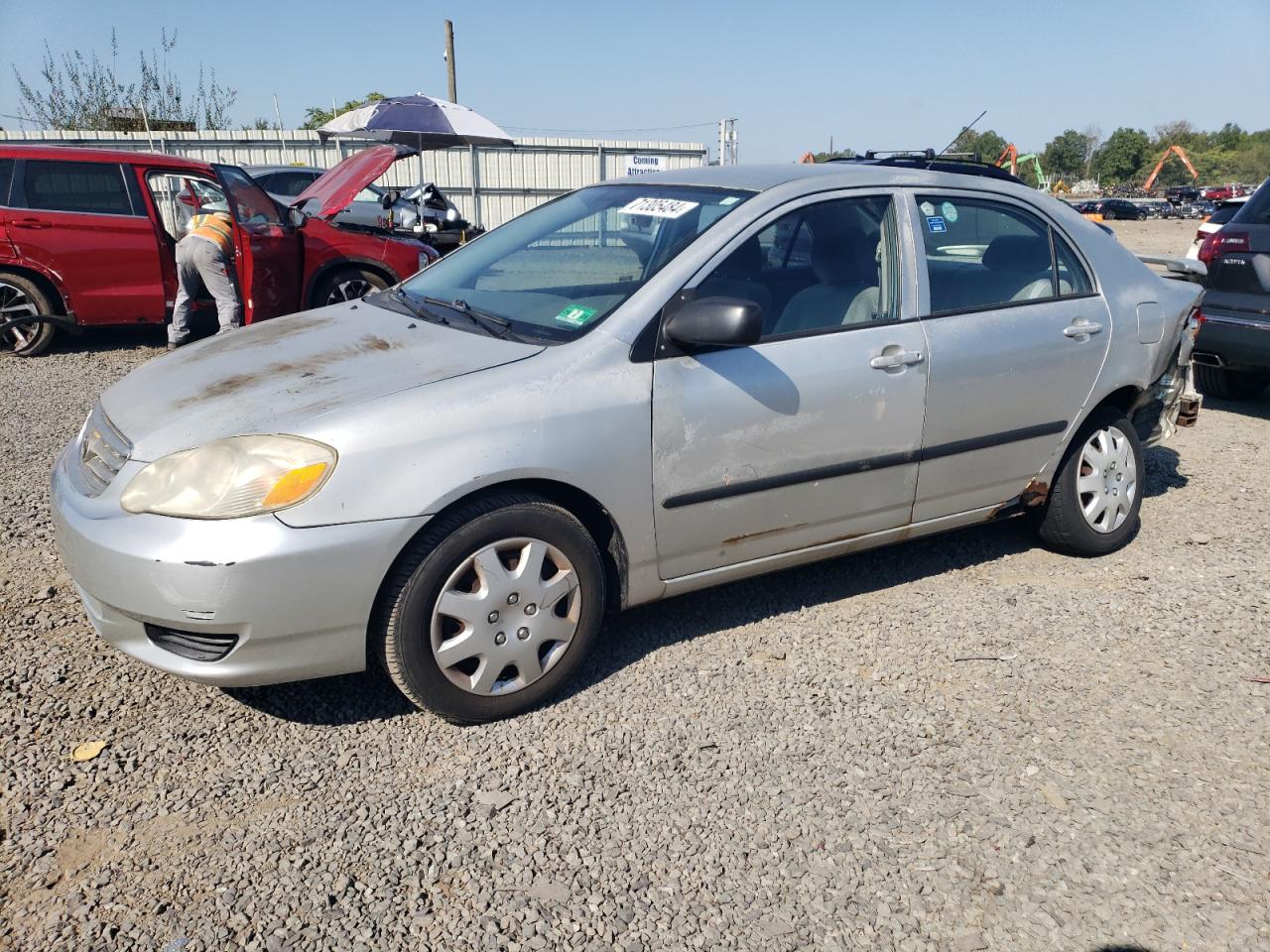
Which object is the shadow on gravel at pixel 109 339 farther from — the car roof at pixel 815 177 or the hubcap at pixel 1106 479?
the hubcap at pixel 1106 479

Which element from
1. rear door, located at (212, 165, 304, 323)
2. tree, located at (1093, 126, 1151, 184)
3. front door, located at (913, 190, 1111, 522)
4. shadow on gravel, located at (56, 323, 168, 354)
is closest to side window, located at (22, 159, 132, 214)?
rear door, located at (212, 165, 304, 323)

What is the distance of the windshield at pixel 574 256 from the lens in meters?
3.35

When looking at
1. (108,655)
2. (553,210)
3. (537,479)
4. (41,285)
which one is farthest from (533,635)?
(41,285)

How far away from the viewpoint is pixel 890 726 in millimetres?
3092

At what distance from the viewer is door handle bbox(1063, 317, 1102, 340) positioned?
4.06 metres

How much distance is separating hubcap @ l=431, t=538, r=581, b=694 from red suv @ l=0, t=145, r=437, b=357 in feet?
18.9

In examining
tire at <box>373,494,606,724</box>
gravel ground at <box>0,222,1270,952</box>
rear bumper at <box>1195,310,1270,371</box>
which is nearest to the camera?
gravel ground at <box>0,222,1270,952</box>

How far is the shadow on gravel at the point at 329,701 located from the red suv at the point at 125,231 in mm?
5336

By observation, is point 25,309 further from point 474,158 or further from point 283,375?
point 474,158

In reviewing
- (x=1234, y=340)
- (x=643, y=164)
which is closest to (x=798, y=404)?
(x=1234, y=340)

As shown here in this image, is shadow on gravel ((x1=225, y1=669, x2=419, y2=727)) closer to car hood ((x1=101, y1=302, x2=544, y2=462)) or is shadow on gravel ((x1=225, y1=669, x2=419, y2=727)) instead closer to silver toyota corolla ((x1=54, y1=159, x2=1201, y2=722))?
silver toyota corolla ((x1=54, y1=159, x2=1201, y2=722))

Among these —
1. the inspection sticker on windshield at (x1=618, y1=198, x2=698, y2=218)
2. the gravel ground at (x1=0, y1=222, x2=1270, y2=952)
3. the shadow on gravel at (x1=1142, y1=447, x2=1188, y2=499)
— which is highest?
the inspection sticker on windshield at (x1=618, y1=198, x2=698, y2=218)

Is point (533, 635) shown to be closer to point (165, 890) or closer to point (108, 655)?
point (165, 890)

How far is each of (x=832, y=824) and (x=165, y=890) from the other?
1.66 meters
